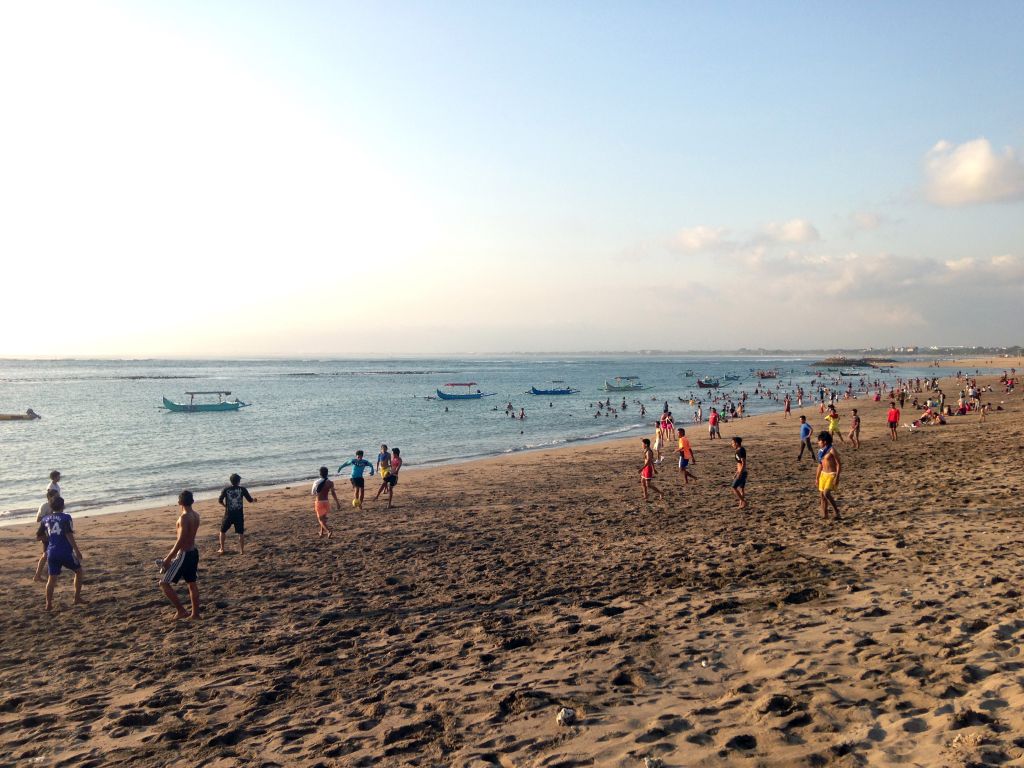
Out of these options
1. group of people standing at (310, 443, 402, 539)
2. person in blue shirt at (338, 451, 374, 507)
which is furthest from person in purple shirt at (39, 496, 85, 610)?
person in blue shirt at (338, 451, 374, 507)

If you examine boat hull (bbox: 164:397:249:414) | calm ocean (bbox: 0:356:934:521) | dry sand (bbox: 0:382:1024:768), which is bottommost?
calm ocean (bbox: 0:356:934:521)

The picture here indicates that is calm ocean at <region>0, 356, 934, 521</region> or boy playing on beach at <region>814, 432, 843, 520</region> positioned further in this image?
calm ocean at <region>0, 356, 934, 521</region>

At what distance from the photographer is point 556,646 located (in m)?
7.05

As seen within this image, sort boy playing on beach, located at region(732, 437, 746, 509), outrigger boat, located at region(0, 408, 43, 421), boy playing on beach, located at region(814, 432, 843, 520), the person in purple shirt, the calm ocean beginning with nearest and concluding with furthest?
the person in purple shirt → boy playing on beach, located at region(814, 432, 843, 520) → boy playing on beach, located at region(732, 437, 746, 509) → the calm ocean → outrigger boat, located at region(0, 408, 43, 421)

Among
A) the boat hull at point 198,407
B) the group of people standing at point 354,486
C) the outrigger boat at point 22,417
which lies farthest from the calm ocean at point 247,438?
the group of people standing at point 354,486

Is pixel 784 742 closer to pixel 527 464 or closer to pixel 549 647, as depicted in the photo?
pixel 549 647

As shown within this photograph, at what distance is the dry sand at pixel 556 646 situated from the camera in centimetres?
511

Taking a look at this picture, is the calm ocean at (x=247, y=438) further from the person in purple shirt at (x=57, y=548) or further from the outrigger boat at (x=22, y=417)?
the person in purple shirt at (x=57, y=548)

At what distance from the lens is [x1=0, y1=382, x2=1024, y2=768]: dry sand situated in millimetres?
5113

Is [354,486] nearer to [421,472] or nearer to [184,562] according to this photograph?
[184,562]

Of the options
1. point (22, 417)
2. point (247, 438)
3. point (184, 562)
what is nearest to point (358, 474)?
point (184, 562)

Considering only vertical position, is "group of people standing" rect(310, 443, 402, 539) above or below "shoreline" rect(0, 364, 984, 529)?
above

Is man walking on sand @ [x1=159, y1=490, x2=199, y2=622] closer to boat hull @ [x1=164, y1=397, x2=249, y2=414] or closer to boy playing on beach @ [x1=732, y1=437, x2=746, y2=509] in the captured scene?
boy playing on beach @ [x1=732, y1=437, x2=746, y2=509]

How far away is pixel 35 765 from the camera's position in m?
5.29
